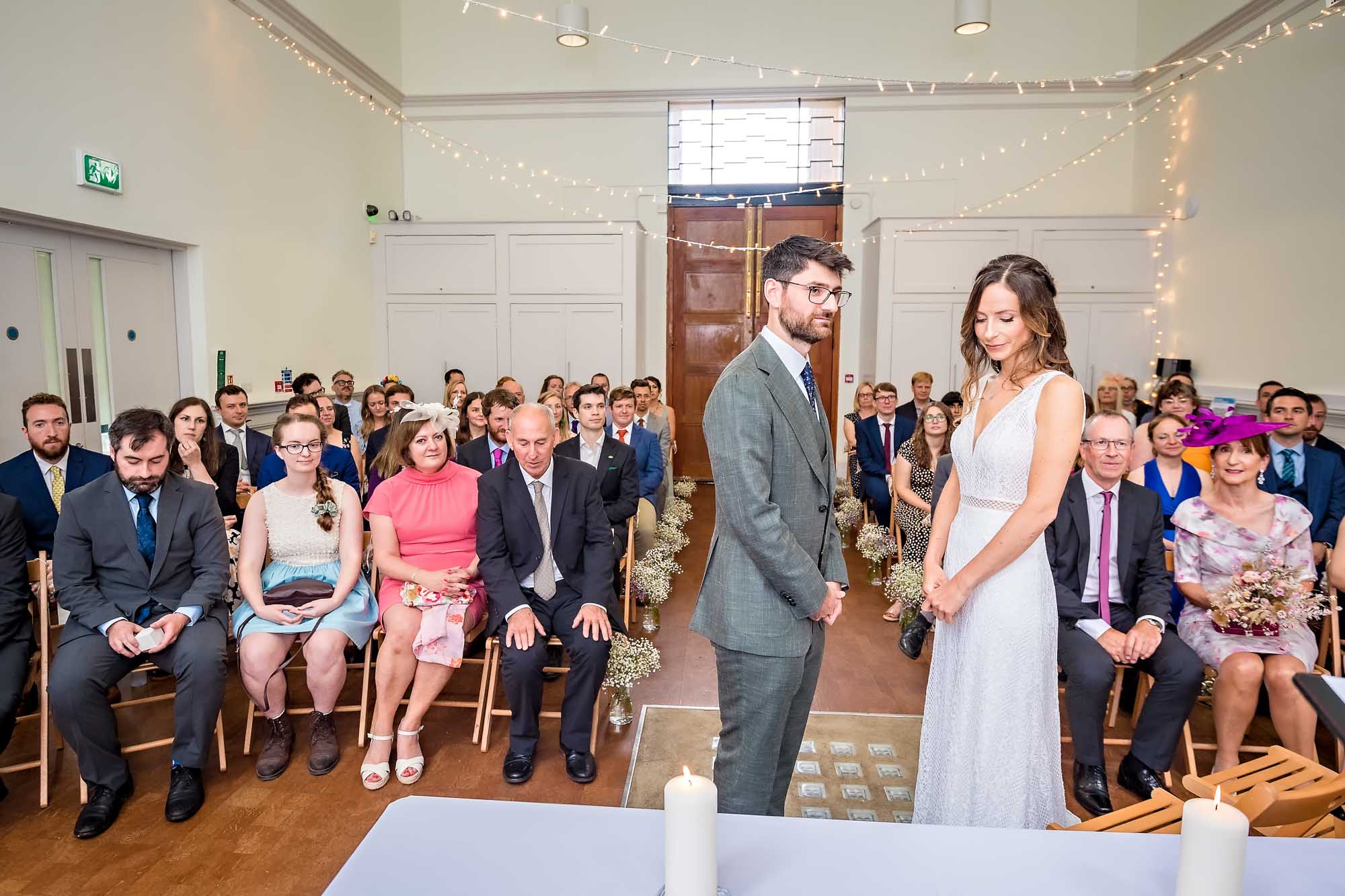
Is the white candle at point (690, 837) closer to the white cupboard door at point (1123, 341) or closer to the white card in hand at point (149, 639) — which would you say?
the white card in hand at point (149, 639)

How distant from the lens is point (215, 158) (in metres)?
6.38

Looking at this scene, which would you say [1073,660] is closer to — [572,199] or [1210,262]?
[1210,262]

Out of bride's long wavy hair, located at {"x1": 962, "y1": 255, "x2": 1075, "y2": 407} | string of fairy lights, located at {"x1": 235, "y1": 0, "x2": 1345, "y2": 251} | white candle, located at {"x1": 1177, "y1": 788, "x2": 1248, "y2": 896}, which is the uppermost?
string of fairy lights, located at {"x1": 235, "y1": 0, "x2": 1345, "y2": 251}

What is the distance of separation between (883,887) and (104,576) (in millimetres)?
3191

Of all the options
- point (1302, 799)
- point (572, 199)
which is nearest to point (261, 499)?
point (1302, 799)

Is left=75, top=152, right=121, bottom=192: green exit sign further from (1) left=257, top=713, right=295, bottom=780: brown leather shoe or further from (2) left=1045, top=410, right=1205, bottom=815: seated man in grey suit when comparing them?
(2) left=1045, top=410, right=1205, bottom=815: seated man in grey suit

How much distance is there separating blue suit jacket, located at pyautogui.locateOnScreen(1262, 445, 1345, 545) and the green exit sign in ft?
24.0

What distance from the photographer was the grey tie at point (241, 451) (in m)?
5.27

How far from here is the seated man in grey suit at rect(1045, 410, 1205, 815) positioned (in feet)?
9.49

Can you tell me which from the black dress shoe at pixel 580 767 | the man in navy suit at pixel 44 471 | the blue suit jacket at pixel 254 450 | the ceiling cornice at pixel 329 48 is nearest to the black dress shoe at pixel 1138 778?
the black dress shoe at pixel 580 767

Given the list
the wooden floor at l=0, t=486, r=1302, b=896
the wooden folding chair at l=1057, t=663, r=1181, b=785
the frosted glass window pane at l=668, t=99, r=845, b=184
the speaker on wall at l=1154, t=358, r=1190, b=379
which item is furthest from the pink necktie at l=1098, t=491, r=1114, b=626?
the frosted glass window pane at l=668, t=99, r=845, b=184

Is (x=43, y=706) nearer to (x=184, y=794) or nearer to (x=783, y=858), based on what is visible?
(x=184, y=794)

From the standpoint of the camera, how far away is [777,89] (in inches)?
376

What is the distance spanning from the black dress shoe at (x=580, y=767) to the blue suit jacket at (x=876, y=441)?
4.01 m
